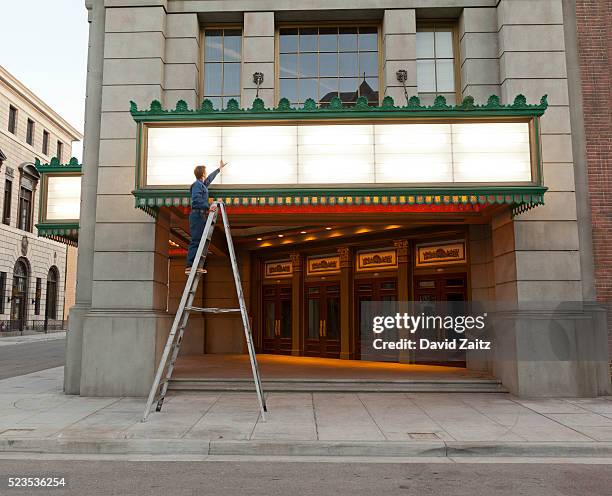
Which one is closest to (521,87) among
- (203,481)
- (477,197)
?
(477,197)

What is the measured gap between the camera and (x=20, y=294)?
4431cm

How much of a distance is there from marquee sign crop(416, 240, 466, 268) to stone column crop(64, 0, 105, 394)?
9440 mm

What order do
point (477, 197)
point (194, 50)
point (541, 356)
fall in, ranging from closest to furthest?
point (477, 197)
point (541, 356)
point (194, 50)

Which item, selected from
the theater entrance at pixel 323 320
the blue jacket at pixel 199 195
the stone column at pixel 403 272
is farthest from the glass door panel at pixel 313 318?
the blue jacket at pixel 199 195

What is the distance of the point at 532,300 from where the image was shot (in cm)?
1171

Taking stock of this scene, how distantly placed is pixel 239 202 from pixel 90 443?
4972 millimetres

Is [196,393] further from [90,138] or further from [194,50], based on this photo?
[194,50]

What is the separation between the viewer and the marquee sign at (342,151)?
1044 cm

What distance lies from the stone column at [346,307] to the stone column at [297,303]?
1907mm

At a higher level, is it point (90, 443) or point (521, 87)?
point (521, 87)

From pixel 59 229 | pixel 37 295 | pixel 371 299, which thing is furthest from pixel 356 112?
pixel 37 295

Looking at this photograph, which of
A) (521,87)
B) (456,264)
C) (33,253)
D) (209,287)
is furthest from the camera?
(33,253)

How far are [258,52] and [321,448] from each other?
32.7 ft

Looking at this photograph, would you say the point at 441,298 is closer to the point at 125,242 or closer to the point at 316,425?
the point at 316,425
